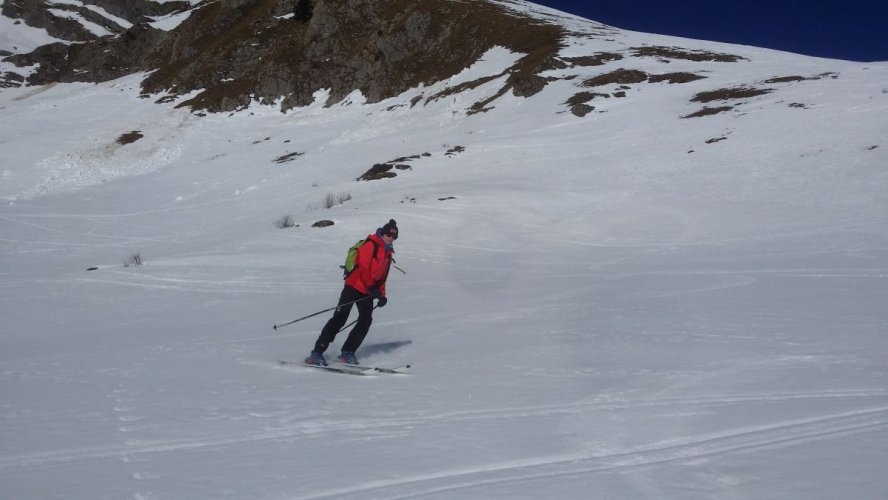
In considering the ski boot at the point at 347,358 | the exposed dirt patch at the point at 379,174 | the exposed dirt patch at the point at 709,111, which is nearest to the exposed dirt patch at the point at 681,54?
the exposed dirt patch at the point at 709,111

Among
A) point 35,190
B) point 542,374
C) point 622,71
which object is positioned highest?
point 622,71

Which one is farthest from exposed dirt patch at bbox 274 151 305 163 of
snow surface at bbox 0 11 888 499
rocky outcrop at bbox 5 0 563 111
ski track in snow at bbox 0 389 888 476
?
ski track in snow at bbox 0 389 888 476

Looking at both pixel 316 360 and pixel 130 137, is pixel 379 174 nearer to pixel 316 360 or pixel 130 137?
pixel 316 360

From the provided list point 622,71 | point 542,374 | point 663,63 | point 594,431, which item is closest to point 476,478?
point 594,431

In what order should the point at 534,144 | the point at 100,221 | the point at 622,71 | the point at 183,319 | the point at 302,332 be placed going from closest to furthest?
the point at 302,332, the point at 183,319, the point at 100,221, the point at 534,144, the point at 622,71

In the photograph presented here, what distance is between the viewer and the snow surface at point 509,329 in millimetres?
3777

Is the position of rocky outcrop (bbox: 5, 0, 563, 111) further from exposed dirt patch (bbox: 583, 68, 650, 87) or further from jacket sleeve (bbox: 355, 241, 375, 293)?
jacket sleeve (bbox: 355, 241, 375, 293)

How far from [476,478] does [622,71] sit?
34.1m

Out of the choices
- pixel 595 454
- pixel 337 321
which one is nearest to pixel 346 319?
pixel 337 321

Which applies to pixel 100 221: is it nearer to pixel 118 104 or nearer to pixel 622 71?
pixel 622 71

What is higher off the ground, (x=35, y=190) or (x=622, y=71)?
(x=622, y=71)

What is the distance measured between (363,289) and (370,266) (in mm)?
274

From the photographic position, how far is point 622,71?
1361 inches

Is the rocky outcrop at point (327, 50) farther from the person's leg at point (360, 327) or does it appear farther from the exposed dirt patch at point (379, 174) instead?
the person's leg at point (360, 327)
